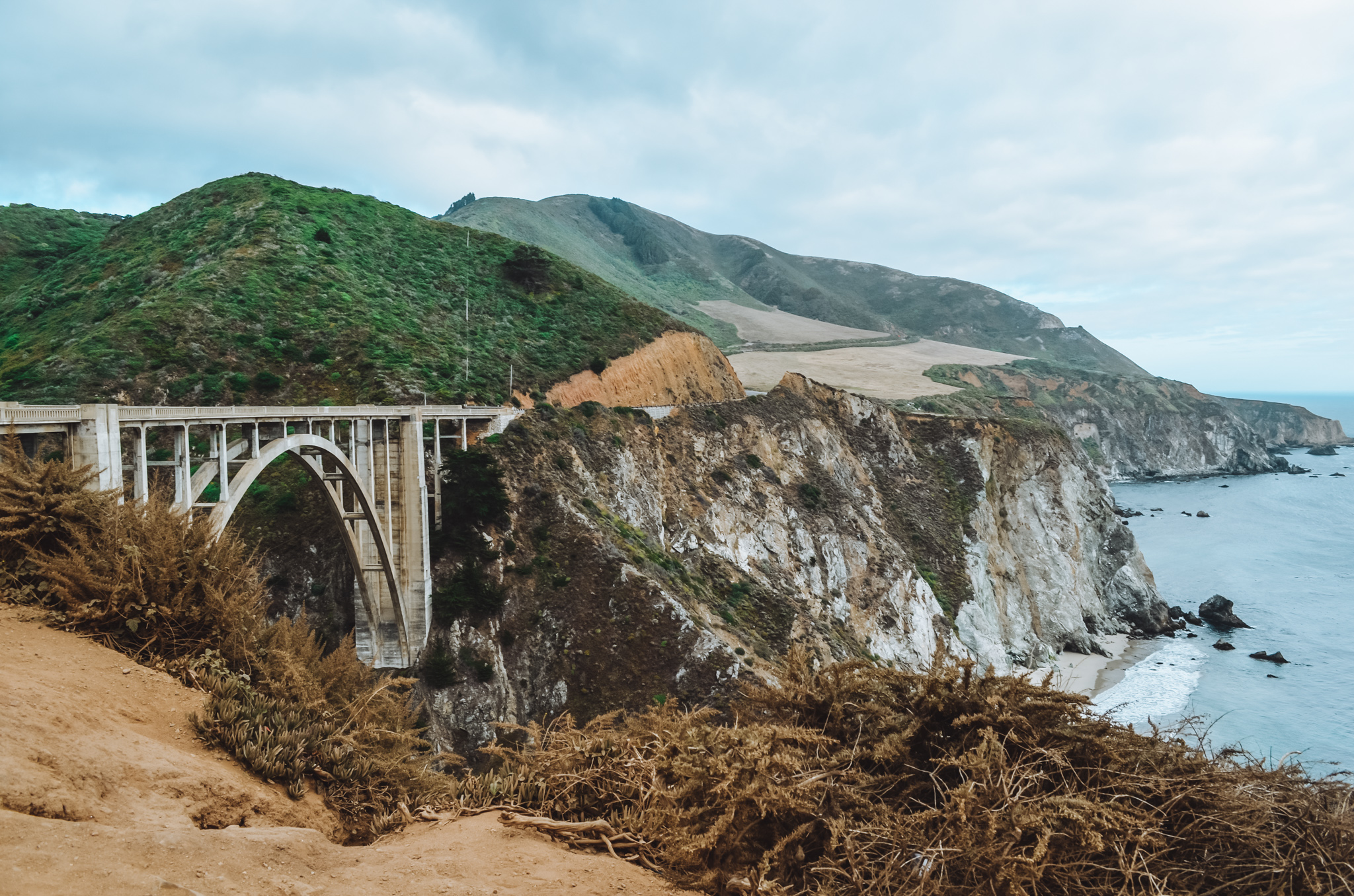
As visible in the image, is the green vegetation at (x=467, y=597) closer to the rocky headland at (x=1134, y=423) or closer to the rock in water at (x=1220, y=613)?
the rock in water at (x=1220, y=613)

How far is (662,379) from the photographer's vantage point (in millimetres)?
47812

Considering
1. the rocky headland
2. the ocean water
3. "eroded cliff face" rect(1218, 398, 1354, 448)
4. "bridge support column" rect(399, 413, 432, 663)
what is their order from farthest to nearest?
"eroded cliff face" rect(1218, 398, 1354, 448)
the rocky headland
the ocean water
"bridge support column" rect(399, 413, 432, 663)

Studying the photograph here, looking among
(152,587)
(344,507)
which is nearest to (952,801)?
(152,587)

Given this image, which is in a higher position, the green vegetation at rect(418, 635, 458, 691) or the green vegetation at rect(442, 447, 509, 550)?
the green vegetation at rect(442, 447, 509, 550)

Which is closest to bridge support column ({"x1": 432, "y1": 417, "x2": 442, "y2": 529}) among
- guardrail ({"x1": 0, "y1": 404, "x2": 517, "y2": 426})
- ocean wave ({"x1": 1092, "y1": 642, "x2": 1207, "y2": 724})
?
guardrail ({"x1": 0, "y1": 404, "x2": 517, "y2": 426})

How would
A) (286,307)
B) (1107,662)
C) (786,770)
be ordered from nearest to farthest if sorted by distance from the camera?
1. (786,770)
2. (286,307)
3. (1107,662)

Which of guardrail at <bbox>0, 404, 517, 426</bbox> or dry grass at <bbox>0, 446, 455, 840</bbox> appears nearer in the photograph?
dry grass at <bbox>0, 446, 455, 840</bbox>

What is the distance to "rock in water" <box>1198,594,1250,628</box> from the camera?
49344mm

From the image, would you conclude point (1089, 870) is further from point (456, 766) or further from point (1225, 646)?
point (1225, 646)

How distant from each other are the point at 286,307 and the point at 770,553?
3096 cm

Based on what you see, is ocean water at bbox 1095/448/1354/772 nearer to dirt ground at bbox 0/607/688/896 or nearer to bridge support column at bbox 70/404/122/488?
dirt ground at bbox 0/607/688/896

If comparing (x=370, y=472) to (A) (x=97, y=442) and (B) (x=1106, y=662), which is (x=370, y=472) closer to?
(A) (x=97, y=442)

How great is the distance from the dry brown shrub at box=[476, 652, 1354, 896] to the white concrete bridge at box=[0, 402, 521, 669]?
11.5 metres

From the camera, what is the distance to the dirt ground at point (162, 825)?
12.8 feet
